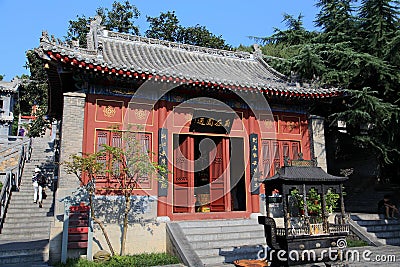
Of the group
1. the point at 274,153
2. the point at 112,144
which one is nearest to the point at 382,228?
the point at 274,153

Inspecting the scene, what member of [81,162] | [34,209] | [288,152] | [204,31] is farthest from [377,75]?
[204,31]

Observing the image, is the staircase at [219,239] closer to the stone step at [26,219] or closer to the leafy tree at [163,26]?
the stone step at [26,219]

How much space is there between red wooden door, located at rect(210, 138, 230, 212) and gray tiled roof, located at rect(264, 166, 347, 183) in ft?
11.7

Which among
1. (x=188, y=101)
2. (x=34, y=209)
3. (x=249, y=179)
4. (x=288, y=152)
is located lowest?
(x=34, y=209)

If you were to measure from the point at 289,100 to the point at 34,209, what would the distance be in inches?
342

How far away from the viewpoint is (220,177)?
10.4m

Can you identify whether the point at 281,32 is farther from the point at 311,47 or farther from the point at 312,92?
the point at 312,92

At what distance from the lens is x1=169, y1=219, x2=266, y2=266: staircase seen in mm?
6953

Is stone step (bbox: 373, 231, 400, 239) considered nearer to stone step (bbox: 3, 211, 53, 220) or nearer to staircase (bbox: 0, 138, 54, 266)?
staircase (bbox: 0, 138, 54, 266)

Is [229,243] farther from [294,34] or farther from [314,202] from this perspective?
[294,34]

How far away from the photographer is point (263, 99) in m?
9.99

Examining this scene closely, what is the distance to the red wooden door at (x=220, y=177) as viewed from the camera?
9875mm

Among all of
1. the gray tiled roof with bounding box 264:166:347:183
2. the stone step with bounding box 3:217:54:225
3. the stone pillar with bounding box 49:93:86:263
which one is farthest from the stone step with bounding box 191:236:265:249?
the stone step with bounding box 3:217:54:225

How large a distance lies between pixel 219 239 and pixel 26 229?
231 inches
